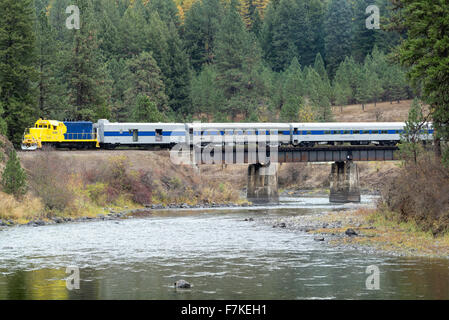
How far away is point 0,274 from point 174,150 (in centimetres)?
4972

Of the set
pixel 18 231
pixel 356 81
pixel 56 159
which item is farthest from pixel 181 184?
pixel 356 81

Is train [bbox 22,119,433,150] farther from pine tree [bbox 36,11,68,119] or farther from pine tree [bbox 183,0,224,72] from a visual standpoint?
pine tree [bbox 183,0,224,72]

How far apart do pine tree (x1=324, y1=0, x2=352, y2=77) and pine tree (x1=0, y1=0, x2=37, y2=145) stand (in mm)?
111722

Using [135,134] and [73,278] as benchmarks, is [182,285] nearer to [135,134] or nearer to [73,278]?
[73,278]

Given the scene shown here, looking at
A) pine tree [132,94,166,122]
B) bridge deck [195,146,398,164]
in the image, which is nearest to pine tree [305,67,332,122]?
bridge deck [195,146,398,164]

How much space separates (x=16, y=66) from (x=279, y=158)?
30156 mm

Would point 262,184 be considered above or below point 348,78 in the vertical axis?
below

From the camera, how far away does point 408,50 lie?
43.0 metres

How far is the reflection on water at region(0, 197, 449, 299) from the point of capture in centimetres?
2808

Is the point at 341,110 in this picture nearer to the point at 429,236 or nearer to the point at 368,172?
the point at 368,172

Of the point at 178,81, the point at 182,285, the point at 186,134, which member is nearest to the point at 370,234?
the point at 182,285

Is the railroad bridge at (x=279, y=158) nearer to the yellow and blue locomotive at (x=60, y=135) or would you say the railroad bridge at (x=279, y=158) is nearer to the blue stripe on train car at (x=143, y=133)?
the blue stripe on train car at (x=143, y=133)

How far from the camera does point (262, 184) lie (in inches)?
3282
